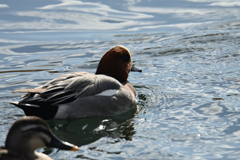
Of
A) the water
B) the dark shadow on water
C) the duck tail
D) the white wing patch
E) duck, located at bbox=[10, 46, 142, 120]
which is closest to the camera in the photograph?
the water

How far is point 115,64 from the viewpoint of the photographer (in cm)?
789

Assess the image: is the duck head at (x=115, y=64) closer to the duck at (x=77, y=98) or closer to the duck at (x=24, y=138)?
the duck at (x=77, y=98)

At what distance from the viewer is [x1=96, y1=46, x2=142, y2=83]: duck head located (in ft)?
25.7

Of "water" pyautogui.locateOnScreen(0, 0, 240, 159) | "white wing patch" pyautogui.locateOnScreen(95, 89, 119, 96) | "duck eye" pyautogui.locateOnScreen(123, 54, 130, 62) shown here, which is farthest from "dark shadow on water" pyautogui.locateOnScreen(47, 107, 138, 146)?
"duck eye" pyautogui.locateOnScreen(123, 54, 130, 62)

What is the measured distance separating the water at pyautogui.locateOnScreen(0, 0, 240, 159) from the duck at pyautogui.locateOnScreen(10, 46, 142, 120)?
18cm

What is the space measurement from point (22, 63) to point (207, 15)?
21.2ft

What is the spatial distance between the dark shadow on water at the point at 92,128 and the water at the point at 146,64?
2 cm

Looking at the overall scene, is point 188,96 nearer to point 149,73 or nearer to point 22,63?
point 149,73

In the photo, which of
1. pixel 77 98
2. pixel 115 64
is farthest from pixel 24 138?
pixel 115 64

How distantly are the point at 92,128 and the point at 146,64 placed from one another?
396 centimetres

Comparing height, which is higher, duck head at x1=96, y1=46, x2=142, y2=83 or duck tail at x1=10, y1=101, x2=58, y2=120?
duck head at x1=96, y1=46, x2=142, y2=83

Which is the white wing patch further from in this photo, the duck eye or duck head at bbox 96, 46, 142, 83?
the duck eye

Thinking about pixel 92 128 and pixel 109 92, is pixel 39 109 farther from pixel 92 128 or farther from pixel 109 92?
pixel 109 92

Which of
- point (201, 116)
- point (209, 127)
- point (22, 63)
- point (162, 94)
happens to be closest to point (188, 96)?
point (162, 94)
